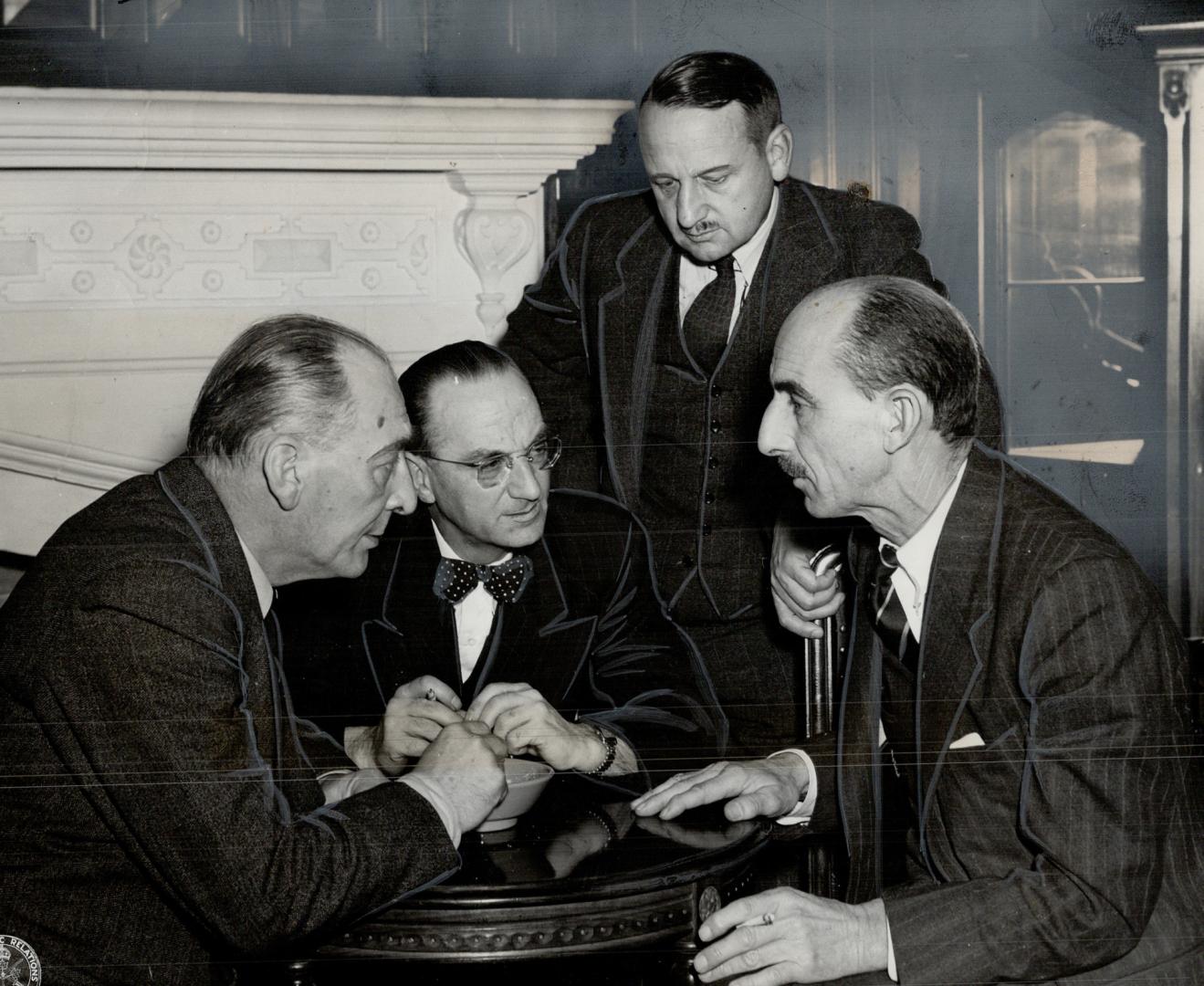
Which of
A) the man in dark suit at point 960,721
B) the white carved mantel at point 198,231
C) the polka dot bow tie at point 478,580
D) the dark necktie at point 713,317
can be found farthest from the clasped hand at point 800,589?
the white carved mantel at point 198,231

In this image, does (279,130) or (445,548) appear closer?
(445,548)

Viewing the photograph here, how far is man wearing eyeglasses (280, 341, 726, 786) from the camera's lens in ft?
6.15

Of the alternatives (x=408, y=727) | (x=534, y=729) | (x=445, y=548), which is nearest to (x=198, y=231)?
(x=445, y=548)

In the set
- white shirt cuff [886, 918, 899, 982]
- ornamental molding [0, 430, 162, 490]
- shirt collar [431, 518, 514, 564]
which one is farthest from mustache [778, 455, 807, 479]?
ornamental molding [0, 430, 162, 490]

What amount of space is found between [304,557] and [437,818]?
388 millimetres

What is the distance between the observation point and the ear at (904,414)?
1375 millimetres

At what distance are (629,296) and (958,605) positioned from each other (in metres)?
0.82

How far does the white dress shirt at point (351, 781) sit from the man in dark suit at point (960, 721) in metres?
0.26

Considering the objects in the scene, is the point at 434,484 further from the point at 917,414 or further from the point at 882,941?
the point at 882,941

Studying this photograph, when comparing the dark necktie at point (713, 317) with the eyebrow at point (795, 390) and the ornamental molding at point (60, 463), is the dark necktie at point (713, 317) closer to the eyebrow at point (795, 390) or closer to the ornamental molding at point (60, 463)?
the eyebrow at point (795, 390)

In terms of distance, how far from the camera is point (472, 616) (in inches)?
77.4

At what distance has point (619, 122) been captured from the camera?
1.98m

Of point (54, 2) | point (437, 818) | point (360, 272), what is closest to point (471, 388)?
point (360, 272)

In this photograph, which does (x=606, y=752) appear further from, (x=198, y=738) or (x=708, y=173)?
(x=708, y=173)
